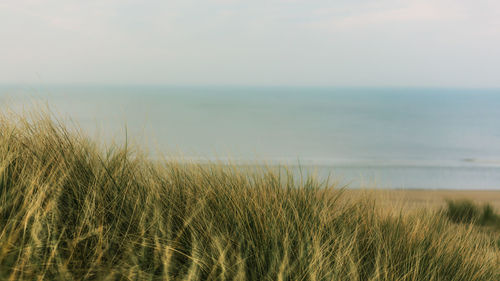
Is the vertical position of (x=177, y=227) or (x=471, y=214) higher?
(x=177, y=227)

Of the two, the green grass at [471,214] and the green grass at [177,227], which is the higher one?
the green grass at [177,227]

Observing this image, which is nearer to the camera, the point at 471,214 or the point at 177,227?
the point at 177,227

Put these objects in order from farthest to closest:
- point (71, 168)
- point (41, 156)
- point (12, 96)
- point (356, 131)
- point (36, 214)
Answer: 1. point (356, 131)
2. point (12, 96)
3. point (41, 156)
4. point (71, 168)
5. point (36, 214)

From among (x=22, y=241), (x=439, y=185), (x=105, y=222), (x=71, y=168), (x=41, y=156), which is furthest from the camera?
(x=439, y=185)

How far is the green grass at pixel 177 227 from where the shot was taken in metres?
1.68

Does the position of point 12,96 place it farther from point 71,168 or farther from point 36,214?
point 36,214

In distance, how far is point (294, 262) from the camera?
176cm

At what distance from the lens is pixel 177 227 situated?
1997 mm

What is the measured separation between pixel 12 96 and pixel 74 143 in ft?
3.81

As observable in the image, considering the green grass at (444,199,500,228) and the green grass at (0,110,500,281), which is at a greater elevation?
the green grass at (0,110,500,281)

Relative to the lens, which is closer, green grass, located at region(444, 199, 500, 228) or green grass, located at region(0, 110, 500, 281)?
green grass, located at region(0, 110, 500, 281)

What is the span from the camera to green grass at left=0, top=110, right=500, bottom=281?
168 cm

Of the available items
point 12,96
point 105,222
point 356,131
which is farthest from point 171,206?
point 356,131

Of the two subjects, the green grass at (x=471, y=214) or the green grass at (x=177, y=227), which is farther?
the green grass at (x=471, y=214)
